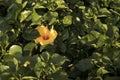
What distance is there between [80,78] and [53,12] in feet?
1.43

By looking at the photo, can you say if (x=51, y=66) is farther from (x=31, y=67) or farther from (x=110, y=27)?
(x=110, y=27)

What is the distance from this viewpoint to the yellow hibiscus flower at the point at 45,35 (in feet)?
5.90

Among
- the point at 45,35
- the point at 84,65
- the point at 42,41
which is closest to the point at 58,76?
the point at 84,65

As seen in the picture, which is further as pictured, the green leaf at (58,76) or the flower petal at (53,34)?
the flower petal at (53,34)

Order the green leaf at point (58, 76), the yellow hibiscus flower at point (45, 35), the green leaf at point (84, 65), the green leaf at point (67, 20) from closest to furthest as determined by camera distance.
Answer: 1. the green leaf at point (58, 76)
2. the green leaf at point (84, 65)
3. the yellow hibiscus flower at point (45, 35)
4. the green leaf at point (67, 20)

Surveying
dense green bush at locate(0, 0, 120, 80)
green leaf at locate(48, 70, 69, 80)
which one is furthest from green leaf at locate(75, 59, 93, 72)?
green leaf at locate(48, 70, 69, 80)

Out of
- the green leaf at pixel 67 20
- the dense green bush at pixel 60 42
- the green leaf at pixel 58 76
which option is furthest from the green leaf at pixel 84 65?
the green leaf at pixel 67 20

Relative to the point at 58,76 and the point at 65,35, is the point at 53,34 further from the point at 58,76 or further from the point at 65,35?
the point at 58,76

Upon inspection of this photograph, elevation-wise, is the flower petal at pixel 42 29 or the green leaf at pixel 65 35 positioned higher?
the flower petal at pixel 42 29

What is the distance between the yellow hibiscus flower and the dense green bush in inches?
1.0

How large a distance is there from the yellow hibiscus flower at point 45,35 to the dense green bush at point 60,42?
0.03 m

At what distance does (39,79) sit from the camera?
151 cm

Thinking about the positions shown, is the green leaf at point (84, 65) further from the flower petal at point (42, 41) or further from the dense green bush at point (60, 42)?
the flower petal at point (42, 41)

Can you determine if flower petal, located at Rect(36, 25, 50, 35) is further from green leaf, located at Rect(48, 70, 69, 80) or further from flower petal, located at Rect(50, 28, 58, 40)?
green leaf, located at Rect(48, 70, 69, 80)
